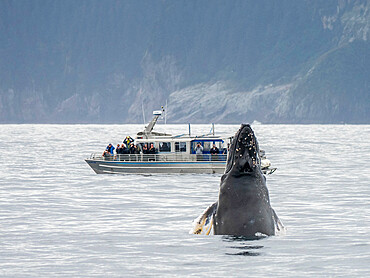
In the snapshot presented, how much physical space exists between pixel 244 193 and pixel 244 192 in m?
0.02

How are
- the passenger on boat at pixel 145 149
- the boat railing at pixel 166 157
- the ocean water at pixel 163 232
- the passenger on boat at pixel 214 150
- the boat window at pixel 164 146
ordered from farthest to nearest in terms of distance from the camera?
the boat window at pixel 164 146, the boat railing at pixel 166 157, the passenger on boat at pixel 145 149, the passenger on boat at pixel 214 150, the ocean water at pixel 163 232

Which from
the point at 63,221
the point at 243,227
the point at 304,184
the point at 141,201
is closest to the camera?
the point at 243,227

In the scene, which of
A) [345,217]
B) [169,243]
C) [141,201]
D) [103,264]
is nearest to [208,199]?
[141,201]

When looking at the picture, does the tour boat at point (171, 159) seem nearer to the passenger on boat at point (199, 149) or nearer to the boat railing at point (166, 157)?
the boat railing at point (166, 157)

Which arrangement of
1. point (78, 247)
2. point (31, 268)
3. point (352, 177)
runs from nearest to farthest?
point (31, 268) → point (78, 247) → point (352, 177)

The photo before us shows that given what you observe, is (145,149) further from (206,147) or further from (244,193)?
(244,193)

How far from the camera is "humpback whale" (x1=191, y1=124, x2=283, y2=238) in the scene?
18.2 metres

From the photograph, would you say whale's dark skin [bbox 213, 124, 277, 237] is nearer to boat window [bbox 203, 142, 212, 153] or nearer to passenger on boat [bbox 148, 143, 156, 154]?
passenger on boat [bbox 148, 143, 156, 154]

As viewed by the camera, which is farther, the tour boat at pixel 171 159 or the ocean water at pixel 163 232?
the tour boat at pixel 171 159

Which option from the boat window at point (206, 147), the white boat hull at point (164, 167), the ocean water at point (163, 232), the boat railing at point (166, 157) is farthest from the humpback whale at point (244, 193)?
the boat window at point (206, 147)

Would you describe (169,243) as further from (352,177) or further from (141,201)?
(352,177)

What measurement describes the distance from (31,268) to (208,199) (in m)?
18.8

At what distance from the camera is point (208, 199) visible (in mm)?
37938

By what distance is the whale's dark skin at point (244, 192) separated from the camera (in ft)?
59.7
